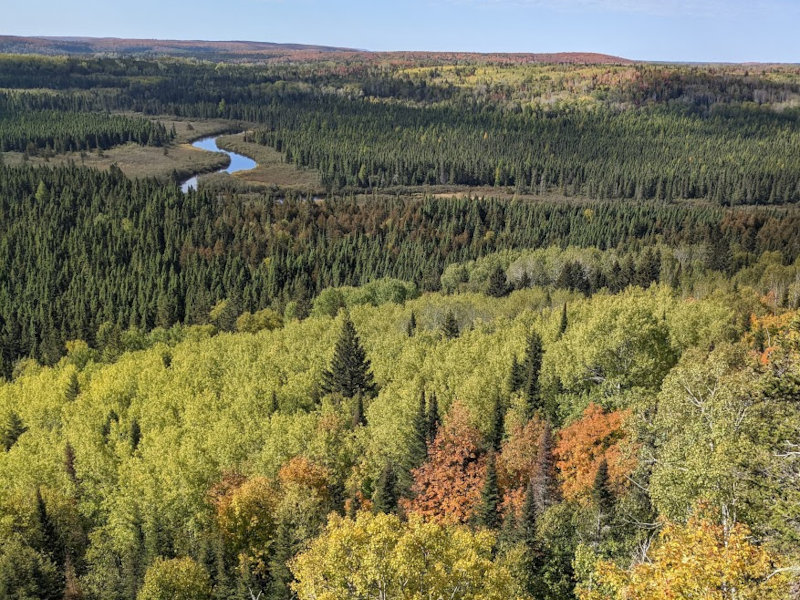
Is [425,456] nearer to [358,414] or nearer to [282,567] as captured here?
[358,414]

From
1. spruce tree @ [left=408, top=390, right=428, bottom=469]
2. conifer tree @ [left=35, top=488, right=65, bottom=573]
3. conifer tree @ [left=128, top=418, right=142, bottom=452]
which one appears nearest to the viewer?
conifer tree @ [left=35, top=488, right=65, bottom=573]

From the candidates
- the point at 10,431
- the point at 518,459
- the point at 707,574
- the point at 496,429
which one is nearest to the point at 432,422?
the point at 496,429

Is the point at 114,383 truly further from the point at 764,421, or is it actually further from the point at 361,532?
the point at 764,421

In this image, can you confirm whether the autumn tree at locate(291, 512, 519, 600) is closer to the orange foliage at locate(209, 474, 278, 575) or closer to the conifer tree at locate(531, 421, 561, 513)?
the conifer tree at locate(531, 421, 561, 513)

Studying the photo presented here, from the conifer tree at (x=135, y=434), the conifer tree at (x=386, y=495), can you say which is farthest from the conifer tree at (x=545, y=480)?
the conifer tree at (x=135, y=434)

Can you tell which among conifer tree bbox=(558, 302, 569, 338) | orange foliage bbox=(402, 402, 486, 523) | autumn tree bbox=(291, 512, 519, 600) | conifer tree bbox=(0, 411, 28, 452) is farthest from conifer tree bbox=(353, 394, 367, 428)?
conifer tree bbox=(0, 411, 28, 452)

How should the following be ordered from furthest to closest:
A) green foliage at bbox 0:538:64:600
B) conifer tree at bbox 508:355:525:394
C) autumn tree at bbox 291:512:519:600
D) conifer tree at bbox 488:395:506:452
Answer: conifer tree at bbox 508:355:525:394, conifer tree at bbox 488:395:506:452, green foliage at bbox 0:538:64:600, autumn tree at bbox 291:512:519:600
